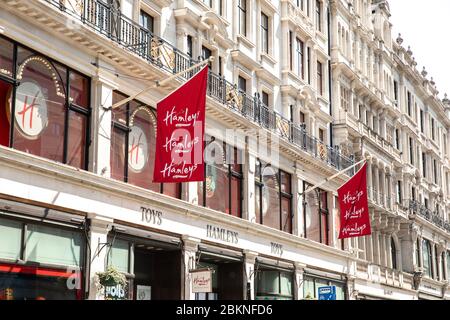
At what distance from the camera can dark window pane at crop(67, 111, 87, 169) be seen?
61.6 feet

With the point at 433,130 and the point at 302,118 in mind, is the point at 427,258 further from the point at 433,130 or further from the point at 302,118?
the point at 302,118

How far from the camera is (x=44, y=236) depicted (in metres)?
17.2

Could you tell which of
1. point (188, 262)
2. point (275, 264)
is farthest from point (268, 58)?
point (188, 262)

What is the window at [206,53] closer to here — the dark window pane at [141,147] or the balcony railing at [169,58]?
the balcony railing at [169,58]

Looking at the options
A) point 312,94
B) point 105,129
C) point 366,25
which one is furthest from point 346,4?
point 105,129

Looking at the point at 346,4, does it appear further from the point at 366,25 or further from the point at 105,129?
the point at 105,129

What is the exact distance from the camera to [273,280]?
29516 mm

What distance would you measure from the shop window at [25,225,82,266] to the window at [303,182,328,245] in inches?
663

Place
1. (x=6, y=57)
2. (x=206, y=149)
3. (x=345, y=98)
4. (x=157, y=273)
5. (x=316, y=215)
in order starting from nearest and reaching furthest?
(x=6, y=57)
(x=157, y=273)
(x=206, y=149)
(x=316, y=215)
(x=345, y=98)

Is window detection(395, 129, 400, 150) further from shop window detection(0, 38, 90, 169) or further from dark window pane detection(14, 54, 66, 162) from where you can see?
dark window pane detection(14, 54, 66, 162)

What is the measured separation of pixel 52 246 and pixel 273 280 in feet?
45.5

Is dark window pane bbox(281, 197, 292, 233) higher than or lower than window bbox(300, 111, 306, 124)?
lower

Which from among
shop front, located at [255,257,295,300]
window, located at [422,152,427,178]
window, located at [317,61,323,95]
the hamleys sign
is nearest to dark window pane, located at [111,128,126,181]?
the hamleys sign
